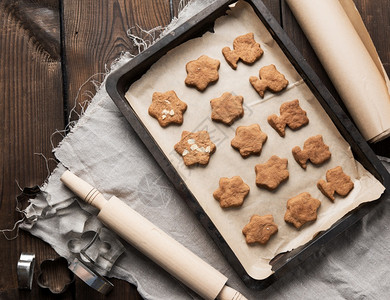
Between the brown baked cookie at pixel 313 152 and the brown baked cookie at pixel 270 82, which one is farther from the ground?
the brown baked cookie at pixel 270 82

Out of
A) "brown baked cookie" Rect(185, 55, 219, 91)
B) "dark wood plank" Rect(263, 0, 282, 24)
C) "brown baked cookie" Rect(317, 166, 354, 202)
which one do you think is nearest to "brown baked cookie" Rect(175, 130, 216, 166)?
"brown baked cookie" Rect(185, 55, 219, 91)

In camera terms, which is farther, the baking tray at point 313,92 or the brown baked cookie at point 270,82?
the brown baked cookie at point 270,82

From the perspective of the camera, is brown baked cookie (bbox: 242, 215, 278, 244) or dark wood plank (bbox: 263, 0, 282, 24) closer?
brown baked cookie (bbox: 242, 215, 278, 244)

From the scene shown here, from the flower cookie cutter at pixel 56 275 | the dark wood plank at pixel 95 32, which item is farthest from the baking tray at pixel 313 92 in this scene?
the flower cookie cutter at pixel 56 275

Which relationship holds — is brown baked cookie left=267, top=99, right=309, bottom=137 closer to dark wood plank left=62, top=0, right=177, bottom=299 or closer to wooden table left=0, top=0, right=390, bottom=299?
wooden table left=0, top=0, right=390, bottom=299

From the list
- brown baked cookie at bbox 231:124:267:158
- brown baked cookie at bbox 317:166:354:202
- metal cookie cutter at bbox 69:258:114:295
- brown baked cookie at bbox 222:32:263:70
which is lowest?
brown baked cookie at bbox 317:166:354:202

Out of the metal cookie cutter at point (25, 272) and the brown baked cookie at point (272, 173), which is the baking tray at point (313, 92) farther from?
the metal cookie cutter at point (25, 272)

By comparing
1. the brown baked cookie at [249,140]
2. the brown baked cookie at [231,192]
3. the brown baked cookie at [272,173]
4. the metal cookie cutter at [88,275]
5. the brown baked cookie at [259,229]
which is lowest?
the brown baked cookie at [259,229]
